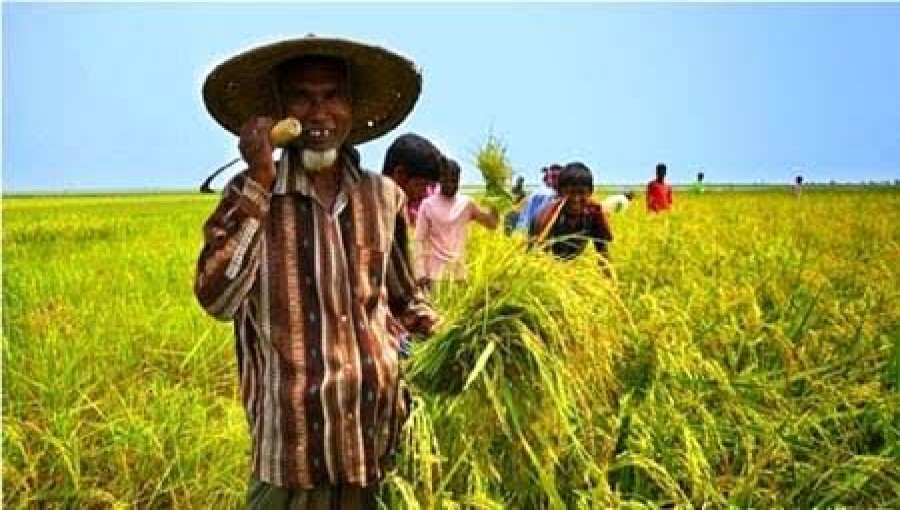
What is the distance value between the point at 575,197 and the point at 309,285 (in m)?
2.61

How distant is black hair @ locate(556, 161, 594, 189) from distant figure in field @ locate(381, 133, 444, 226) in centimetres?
142

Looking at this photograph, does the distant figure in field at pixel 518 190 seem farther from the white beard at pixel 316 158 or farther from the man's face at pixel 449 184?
the white beard at pixel 316 158

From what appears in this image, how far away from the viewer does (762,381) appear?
3.08 m

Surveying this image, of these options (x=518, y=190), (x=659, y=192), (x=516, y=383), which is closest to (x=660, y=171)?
(x=659, y=192)

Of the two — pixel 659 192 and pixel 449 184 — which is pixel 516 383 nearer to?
pixel 449 184

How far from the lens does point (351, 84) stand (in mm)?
2055

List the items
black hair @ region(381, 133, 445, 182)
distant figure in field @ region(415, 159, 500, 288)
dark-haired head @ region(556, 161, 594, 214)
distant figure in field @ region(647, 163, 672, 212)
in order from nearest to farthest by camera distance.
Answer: black hair @ region(381, 133, 445, 182) < distant figure in field @ region(415, 159, 500, 288) < dark-haired head @ region(556, 161, 594, 214) < distant figure in field @ region(647, 163, 672, 212)

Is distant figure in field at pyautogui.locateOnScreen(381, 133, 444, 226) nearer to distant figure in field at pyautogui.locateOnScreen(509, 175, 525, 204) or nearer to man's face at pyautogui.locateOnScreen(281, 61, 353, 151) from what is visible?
man's face at pyautogui.locateOnScreen(281, 61, 353, 151)

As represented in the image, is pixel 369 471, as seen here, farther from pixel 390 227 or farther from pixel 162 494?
pixel 162 494

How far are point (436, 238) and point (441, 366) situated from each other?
174 cm

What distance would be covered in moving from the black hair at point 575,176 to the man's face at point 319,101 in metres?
2.46

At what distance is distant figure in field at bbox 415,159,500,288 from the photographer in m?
4.10

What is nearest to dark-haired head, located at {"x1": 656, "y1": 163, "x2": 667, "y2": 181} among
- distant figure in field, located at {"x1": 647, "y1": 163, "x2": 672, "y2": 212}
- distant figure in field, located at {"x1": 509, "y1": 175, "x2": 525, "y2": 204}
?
distant figure in field, located at {"x1": 647, "y1": 163, "x2": 672, "y2": 212}

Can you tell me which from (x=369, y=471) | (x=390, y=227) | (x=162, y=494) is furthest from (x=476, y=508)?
(x=162, y=494)
